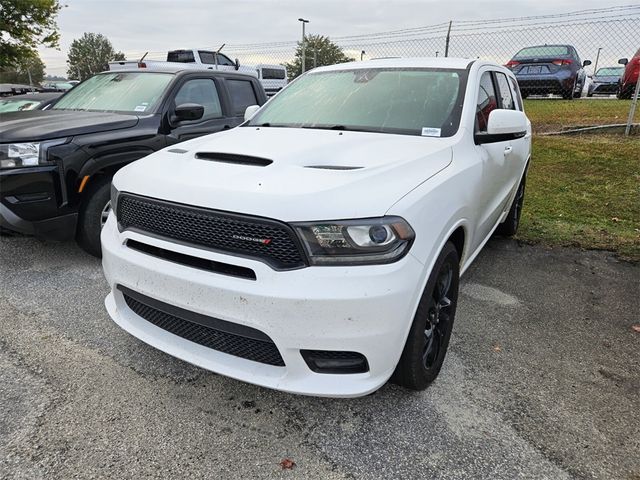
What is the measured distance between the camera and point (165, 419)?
90.4 inches

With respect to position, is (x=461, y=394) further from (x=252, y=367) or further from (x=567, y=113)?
(x=567, y=113)

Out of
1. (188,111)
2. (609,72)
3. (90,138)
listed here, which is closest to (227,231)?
(90,138)

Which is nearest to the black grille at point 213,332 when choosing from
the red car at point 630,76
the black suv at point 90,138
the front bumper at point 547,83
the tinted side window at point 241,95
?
the black suv at point 90,138

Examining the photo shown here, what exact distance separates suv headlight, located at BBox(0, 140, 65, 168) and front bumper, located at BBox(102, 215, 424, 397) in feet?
6.85

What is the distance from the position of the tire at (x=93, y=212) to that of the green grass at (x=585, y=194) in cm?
421

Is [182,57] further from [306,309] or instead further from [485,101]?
[306,309]

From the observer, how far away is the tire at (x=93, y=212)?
3.97 m

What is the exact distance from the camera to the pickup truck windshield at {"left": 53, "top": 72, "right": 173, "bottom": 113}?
479 centimetres

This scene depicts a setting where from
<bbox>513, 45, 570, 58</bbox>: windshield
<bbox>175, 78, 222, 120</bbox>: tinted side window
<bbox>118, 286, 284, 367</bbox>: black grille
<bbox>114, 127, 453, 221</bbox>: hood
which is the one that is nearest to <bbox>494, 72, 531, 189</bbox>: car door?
<bbox>114, 127, 453, 221</bbox>: hood

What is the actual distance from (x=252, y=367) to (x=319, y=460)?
1.62ft

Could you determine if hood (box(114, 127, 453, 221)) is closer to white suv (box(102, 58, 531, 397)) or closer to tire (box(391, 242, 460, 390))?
white suv (box(102, 58, 531, 397))

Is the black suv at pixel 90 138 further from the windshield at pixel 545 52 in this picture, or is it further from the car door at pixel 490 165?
the windshield at pixel 545 52

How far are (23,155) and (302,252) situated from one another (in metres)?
2.84

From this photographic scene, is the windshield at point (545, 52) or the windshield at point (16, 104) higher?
the windshield at point (545, 52)
